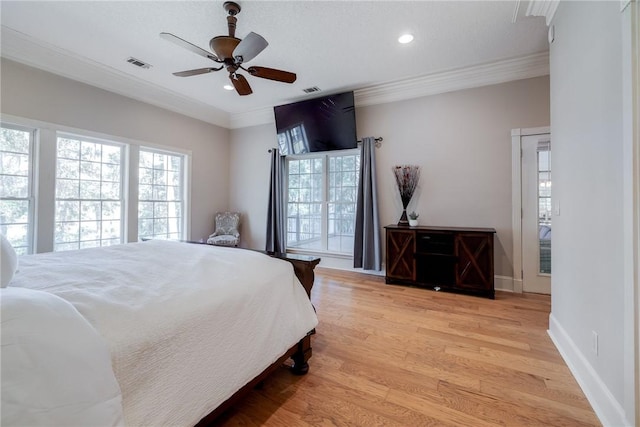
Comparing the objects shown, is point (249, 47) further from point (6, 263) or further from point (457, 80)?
point (457, 80)

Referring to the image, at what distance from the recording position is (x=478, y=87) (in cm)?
364

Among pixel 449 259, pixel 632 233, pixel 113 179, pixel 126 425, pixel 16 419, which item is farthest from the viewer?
pixel 113 179

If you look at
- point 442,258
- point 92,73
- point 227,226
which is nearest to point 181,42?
point 92,73

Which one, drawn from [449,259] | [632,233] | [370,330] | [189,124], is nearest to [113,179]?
[189,124]

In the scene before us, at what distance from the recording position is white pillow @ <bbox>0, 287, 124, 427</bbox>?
653 mm

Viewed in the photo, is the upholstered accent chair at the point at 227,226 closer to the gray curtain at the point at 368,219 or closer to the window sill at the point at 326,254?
the window sill at the point at 326,254

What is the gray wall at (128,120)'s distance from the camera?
9.95 ft

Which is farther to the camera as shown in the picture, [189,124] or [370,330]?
[189,124]

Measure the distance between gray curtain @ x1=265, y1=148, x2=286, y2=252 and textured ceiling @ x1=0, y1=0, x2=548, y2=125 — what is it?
1.42 m

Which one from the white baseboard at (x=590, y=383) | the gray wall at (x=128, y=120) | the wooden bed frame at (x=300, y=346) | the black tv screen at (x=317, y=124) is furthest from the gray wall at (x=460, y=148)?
the gray wall at (x=128, y=120)

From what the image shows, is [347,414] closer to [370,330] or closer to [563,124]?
[370,330]

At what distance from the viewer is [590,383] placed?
1572 millimetres

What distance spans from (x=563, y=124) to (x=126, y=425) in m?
3.02

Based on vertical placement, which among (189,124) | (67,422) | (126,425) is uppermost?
(189,124)
